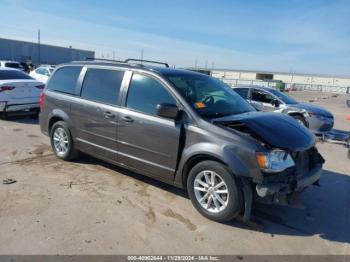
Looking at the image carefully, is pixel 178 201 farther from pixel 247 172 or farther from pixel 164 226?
pixel 247 172

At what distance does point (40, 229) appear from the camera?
11.8 ft

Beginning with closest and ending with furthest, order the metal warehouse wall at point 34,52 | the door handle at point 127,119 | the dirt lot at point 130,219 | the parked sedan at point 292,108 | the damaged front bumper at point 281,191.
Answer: the dirt lot at point 130,219 < the damaged front bumper at point 281,191 < the door handle at point 127,119 < the parked sedan at point 292,108 < the metal warehouse wall at point 34,52

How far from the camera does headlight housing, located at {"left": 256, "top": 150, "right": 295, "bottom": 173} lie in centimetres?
360

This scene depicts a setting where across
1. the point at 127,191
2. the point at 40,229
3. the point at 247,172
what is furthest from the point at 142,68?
the point at 40,229

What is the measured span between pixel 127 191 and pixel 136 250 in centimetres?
152

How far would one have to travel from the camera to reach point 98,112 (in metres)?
5.13

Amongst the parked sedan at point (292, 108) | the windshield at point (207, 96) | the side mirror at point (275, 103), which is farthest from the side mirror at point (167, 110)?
the side mirror at point (275, 103)

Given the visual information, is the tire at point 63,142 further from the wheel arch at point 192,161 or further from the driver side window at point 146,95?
the wheel arch at point 192,161

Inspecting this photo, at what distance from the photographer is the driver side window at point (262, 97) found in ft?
37.2

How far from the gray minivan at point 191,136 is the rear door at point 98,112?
16 mm

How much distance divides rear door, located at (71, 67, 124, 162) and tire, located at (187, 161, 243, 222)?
152 centimetres

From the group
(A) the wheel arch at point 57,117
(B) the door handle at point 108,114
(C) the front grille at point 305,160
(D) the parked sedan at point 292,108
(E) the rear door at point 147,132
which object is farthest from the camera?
(D) the parked sedan at point 292,108

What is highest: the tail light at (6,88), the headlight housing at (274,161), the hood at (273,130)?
the hood at (273,130)

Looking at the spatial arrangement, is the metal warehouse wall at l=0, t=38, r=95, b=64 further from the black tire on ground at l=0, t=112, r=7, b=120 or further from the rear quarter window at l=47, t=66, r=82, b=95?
the rear quarter window at l=47, t=66, r=82, b=95
